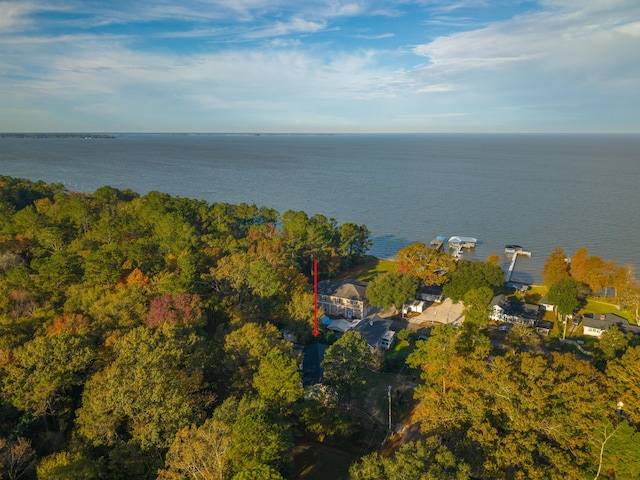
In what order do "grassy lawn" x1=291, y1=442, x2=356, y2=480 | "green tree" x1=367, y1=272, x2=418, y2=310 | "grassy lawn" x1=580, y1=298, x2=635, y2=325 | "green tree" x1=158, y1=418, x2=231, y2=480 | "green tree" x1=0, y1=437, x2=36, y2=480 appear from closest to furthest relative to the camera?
"green tree" x1=158, y1=418, x2=231, y2=480, "green tree" x1=0, y1=437, x2=36, y2=480, "grassy lawn" x1=291, y1=442, x2=356, y2=480, "green tree" x1=367, y1=272, x2=418, y2=310, "grassy lawn" x1=580, y1=298, x2=635, y2=325

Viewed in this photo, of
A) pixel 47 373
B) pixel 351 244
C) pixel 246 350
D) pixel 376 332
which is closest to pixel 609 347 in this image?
pixel 376 332

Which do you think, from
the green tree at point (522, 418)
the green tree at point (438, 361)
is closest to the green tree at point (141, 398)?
the green tree at point (522, 418)

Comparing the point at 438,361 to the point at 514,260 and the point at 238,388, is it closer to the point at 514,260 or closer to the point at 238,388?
the point at 238,388

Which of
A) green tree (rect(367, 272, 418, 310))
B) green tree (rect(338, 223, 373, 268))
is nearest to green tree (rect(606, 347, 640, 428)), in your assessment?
green tree (rect(367, 272, 418, 310))

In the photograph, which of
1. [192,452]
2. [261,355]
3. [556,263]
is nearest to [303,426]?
[261,355]

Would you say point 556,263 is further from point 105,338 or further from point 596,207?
point 596,207

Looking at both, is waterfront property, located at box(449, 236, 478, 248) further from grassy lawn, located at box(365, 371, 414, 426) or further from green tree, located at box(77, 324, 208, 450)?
green tree, located at box(77, 324, 208, 450)
